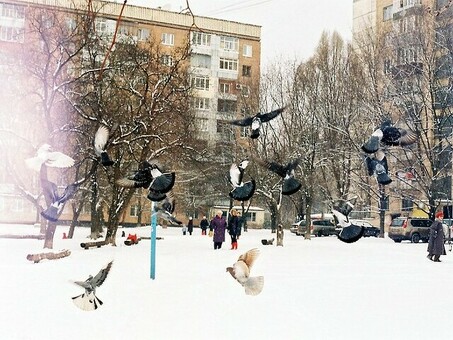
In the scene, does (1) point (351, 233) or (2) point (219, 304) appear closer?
(1) point (351, 233)

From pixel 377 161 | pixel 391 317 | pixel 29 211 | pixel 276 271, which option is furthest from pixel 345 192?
pixel 29 211

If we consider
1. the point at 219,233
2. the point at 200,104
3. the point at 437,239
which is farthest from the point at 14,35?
the point at 219,233

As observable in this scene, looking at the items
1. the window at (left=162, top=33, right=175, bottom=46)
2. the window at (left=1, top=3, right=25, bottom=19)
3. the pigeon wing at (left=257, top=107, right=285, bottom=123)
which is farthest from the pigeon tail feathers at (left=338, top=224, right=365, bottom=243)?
the window at (left=1, top=3, right=25, bottom=19)

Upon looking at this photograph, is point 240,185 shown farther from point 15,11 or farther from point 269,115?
point 15,11

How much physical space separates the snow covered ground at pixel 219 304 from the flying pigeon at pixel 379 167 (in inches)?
71.6

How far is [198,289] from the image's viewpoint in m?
5.49

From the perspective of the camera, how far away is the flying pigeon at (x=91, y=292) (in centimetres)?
92

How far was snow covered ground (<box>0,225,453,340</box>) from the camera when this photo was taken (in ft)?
12.9

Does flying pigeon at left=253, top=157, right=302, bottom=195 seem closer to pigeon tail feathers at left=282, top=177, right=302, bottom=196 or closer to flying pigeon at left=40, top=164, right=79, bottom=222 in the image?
pigeon tail feathers at left=282, top=177, right=302, bottom=196

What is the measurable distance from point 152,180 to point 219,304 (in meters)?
4.12

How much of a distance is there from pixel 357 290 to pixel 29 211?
23.0m

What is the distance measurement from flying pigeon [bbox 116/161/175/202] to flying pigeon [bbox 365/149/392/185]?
35cm

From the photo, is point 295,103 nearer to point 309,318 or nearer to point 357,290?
point 309,318

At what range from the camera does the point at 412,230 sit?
16.5 meters
